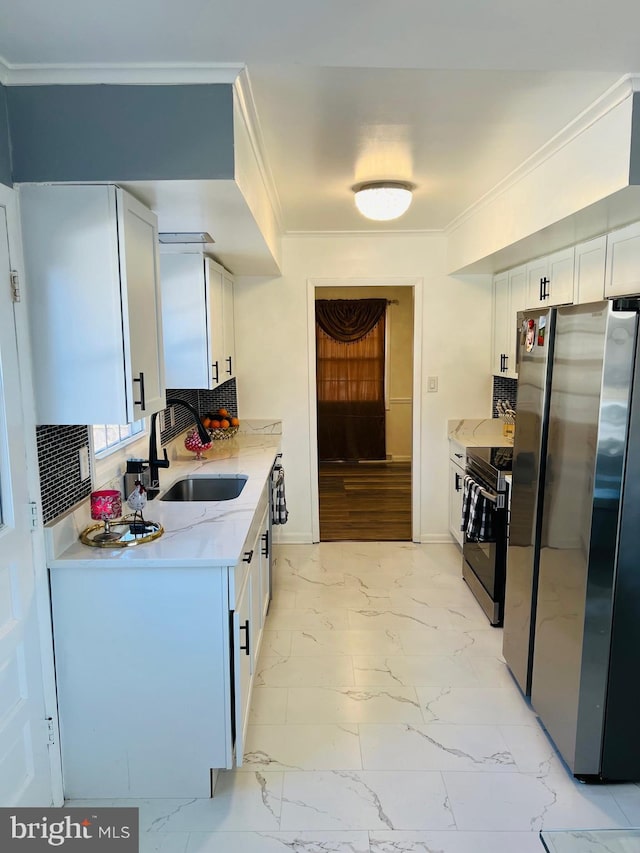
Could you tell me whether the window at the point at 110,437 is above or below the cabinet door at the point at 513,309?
below

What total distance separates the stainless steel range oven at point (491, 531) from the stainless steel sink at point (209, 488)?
135 centimetres

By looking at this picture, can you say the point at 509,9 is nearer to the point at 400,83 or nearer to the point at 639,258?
the point at 400,83

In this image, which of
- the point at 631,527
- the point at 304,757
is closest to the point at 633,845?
the point at 631,527

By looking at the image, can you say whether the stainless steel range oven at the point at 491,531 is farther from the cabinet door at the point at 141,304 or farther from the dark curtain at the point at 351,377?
the dark curtain at the point at 351,377

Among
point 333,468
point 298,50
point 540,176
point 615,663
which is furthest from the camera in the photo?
point 333,468

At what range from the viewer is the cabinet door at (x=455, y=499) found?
423 centimetres

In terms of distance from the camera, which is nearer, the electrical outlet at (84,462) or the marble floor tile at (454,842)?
the marble floor tile at (454,842)

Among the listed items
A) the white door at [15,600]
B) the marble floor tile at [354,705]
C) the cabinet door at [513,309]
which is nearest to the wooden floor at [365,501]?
the cabinet door at [513,309]

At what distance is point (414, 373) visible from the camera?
453cm

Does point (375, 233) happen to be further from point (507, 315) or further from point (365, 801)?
point (365, 801)

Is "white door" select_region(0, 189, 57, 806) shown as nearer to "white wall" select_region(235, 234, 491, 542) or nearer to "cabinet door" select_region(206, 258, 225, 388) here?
"cabinet door" select_region(206, 258, 225, 388)

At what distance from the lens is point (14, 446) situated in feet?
5.63

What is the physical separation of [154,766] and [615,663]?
164 centimetres

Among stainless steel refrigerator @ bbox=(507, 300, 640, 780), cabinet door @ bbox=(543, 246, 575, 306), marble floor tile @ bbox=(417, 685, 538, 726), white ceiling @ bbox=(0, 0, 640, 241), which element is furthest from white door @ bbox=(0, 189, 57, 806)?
cabinet door @ bbox=(543, 246, 575, 306)
